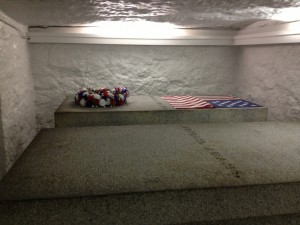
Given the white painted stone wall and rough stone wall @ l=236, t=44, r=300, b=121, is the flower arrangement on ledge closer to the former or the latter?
the white painted stone wall

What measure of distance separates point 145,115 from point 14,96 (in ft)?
3.60

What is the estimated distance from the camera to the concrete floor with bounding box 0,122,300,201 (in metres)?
1.16

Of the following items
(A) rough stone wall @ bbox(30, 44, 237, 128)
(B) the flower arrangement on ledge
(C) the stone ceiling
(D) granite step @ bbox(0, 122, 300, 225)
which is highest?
(C) the stone ceiling

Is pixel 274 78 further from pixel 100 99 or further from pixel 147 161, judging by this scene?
pixel 147 161

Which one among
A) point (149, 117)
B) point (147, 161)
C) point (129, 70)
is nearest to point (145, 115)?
point (149, 117)

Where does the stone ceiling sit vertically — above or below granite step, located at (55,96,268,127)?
above

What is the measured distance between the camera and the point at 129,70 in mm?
3246

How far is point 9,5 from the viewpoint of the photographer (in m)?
1.80

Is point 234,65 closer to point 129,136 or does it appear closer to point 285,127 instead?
point 285,127

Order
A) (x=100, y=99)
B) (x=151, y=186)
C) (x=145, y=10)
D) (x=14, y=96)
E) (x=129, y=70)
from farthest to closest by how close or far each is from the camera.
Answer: (x=129, y=70) → (x=100, y=99) → (x=14, y=96) → (x=145, y=10) → (x=151, y=186)

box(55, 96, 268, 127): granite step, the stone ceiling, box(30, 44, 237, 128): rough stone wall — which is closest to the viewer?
the stone ceiling

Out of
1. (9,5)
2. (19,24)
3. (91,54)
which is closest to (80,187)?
(9,5)

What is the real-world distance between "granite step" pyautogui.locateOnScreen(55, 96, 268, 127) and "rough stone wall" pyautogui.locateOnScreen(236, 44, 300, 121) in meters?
0.24

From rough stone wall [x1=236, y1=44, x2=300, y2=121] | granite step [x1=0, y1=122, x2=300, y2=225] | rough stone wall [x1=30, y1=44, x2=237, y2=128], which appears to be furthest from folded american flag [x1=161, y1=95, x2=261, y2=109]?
granite step [x1=0, y1=122, x2=300, y2=225]
